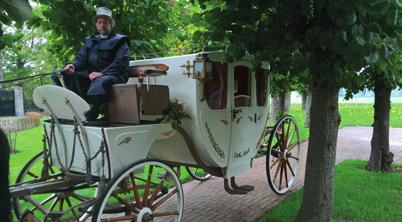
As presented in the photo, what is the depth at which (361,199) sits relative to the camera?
5.81 meters

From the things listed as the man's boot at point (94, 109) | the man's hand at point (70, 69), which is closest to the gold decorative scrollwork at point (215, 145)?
the man's boot at point (94, 109)

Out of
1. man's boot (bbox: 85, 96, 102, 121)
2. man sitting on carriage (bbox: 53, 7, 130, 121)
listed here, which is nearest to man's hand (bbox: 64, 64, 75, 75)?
man sitting on carriage (bbox: 53, 7, 130, 121)

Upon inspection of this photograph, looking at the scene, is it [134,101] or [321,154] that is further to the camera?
[321,154]

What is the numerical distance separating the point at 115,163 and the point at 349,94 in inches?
184

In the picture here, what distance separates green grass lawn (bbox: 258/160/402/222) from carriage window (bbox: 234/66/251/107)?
5.09ft

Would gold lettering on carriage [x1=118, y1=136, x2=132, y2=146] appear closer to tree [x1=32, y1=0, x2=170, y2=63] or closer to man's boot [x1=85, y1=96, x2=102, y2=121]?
man's boot [x1=85, y1=96, x2=102, y2=121]

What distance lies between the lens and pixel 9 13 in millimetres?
1170

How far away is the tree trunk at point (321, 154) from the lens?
14.7 ft

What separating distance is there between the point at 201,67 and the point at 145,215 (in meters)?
1.73

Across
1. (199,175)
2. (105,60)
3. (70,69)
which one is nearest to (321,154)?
(105,60)

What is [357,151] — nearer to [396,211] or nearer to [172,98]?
[396,211]

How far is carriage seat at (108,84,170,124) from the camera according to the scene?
395 centimetres

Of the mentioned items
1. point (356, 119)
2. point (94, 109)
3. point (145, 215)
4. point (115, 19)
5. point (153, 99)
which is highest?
point (115, 19)

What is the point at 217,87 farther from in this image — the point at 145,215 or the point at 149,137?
the point at 145,215
